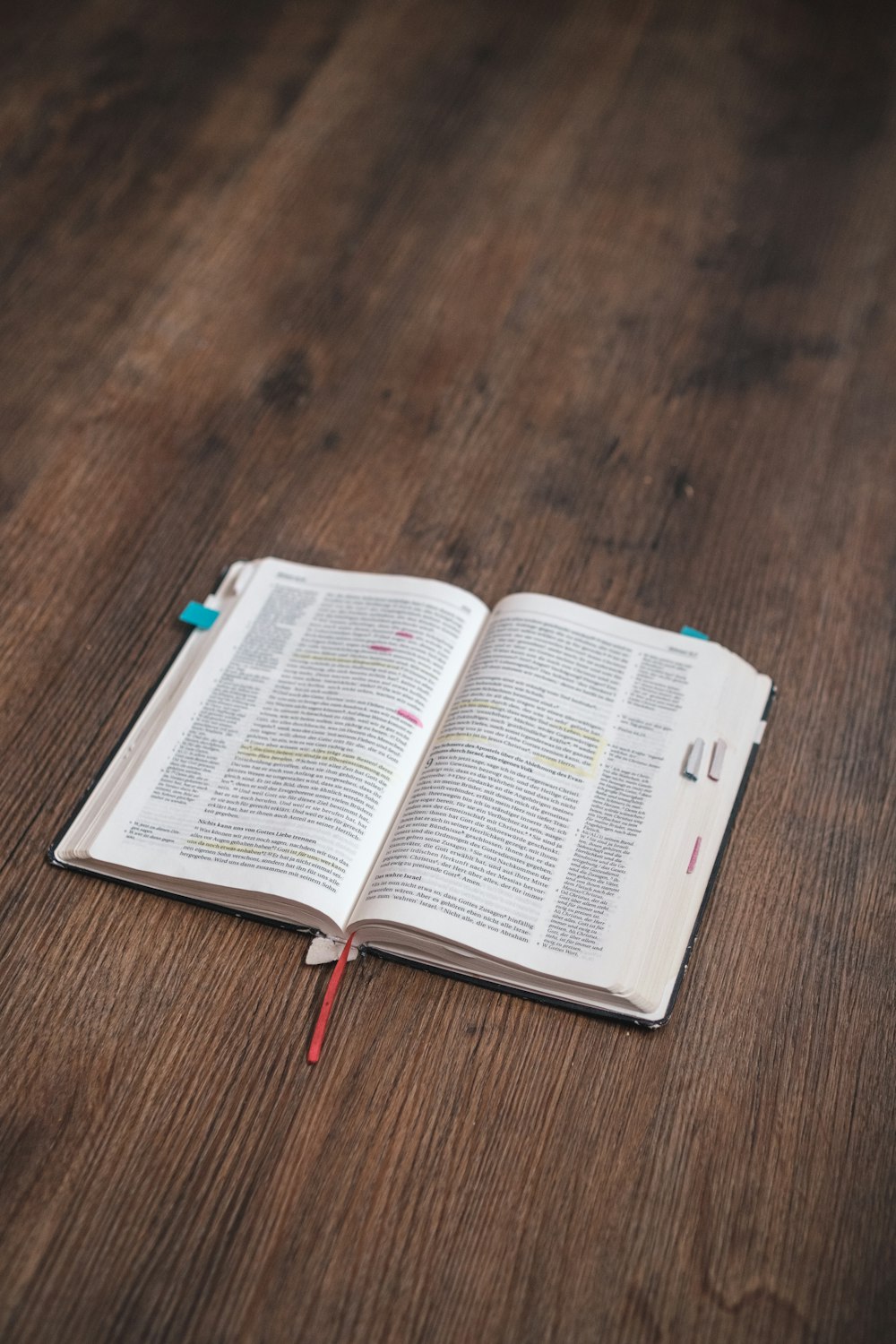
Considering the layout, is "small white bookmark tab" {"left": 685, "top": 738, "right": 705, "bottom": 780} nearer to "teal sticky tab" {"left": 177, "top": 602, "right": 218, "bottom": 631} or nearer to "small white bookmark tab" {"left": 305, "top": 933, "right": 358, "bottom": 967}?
"small white bookmark tab" {"left": 305, "top": 933, "right": 358, "bottom": 967}

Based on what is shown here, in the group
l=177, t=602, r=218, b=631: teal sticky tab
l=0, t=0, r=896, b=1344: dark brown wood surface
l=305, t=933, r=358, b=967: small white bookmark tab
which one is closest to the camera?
l=0, t=0, r=896, b=1344: dark brown wood surface

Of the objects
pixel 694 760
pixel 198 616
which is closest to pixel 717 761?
pixel 694 760

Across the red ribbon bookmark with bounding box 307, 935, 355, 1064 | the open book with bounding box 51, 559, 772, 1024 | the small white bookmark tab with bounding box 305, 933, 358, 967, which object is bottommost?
the red ribbon bookmark with bounding box 307, 935, 355, 1064

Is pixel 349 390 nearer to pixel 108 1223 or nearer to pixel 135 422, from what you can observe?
pixel 135 422

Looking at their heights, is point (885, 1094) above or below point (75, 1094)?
above

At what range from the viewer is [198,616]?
3.50 feet

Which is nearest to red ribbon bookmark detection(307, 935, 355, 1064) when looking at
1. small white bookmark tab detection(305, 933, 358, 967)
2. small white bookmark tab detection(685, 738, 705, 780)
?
small white bookmark tab detection(305, 933, 358, 967)

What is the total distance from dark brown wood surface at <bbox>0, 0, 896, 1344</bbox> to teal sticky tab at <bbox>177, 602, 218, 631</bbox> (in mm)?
37

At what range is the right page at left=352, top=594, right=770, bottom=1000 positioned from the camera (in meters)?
0.82

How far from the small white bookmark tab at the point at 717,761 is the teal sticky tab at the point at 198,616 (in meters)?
0.48

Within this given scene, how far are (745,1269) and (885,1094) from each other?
0.55 feet

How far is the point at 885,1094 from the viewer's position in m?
0.80

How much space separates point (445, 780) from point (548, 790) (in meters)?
0.09

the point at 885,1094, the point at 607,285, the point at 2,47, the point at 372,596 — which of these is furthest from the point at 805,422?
the point at 2,47
